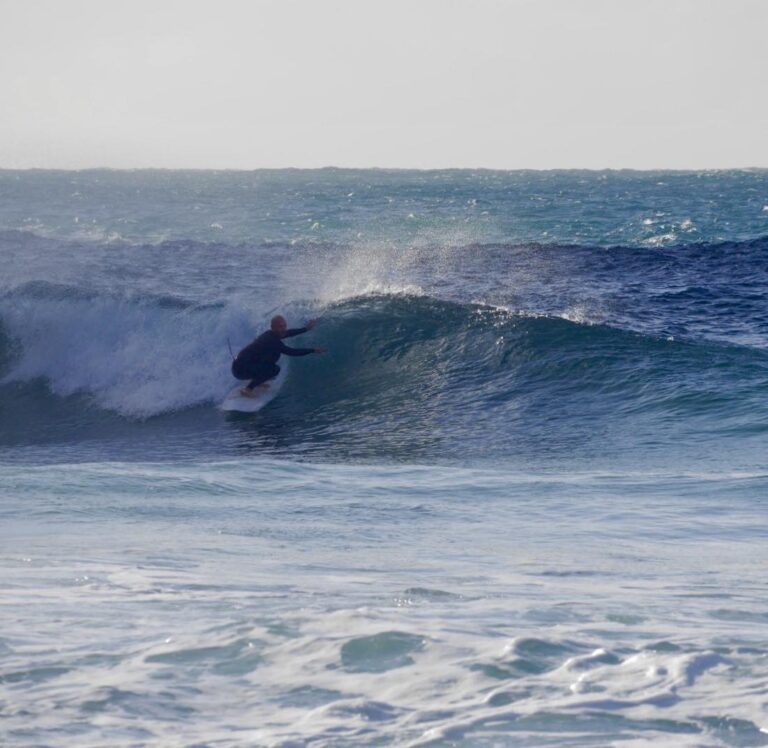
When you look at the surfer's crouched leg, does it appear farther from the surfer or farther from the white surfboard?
the white surfboard

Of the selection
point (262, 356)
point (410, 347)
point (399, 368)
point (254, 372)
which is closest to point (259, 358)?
point (262, 356)

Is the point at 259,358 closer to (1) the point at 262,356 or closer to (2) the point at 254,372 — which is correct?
(1) the point at 262,356

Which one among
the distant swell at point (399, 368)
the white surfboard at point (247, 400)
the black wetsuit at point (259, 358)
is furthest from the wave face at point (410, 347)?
the black wetsuit at point (259, 358)

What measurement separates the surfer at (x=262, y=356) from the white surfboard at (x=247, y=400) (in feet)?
0.28

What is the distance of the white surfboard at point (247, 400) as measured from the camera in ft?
48.0

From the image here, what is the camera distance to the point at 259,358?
1464cm

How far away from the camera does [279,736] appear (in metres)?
3.78

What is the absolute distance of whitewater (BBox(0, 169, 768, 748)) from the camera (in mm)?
4086

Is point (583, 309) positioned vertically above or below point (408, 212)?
below

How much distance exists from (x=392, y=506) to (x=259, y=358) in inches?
253

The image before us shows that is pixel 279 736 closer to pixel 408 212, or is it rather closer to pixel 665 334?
pixel 665 334

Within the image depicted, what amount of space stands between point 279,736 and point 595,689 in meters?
1.18

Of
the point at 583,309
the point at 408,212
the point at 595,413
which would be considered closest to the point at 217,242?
the point at 408,212

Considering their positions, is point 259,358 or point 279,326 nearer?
point 279,326
